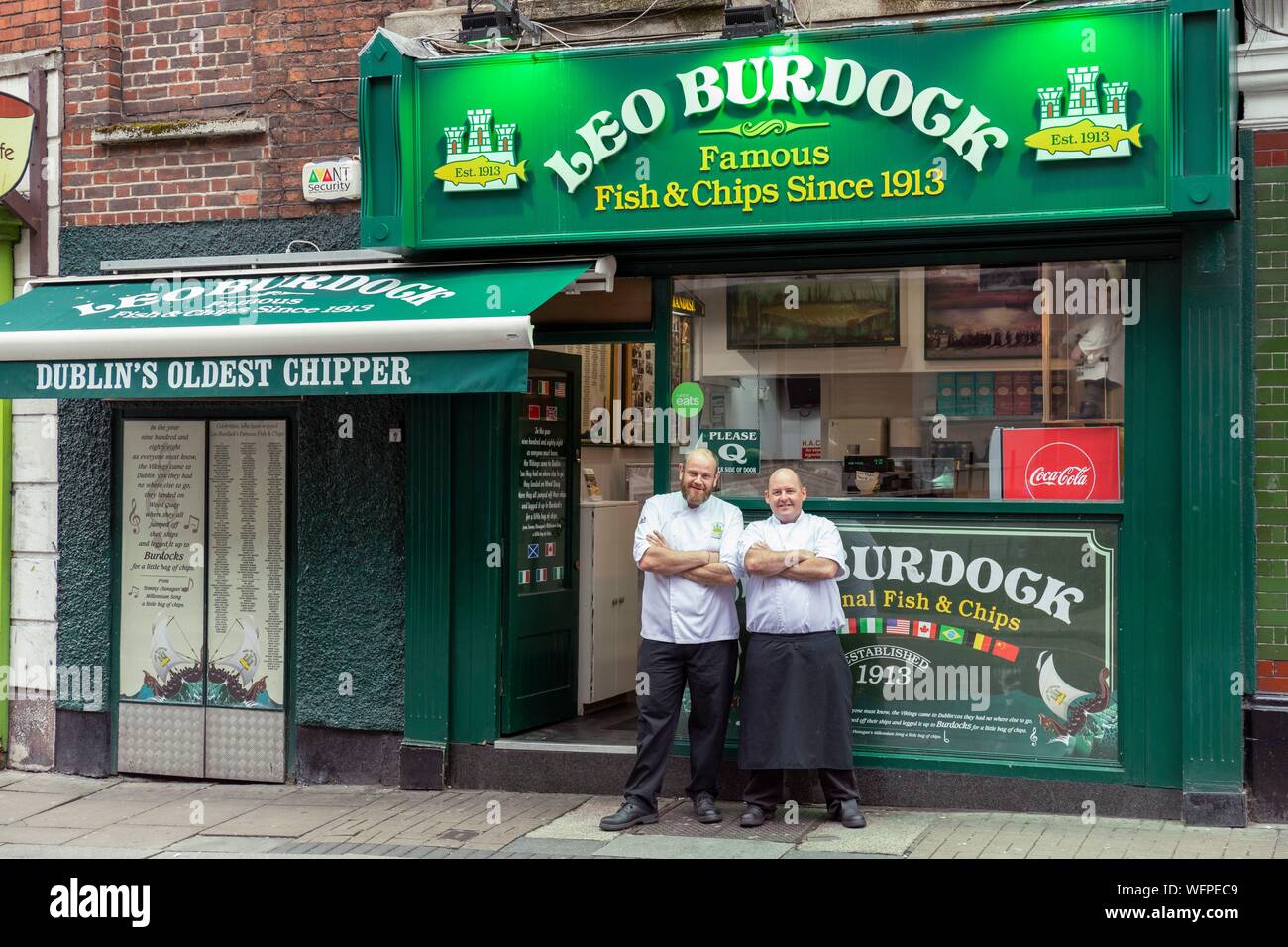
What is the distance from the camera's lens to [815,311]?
314 inches

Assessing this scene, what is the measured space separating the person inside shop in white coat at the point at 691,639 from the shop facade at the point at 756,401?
0.53 m

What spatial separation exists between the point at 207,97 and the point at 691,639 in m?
4.93

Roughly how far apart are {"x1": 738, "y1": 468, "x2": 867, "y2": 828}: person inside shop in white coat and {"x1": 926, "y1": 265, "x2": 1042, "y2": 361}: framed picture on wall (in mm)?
1263

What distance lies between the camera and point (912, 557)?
7645mm

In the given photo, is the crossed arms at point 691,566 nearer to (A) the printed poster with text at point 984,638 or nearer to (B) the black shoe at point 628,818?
(A) the printed poster with text at point 984,638

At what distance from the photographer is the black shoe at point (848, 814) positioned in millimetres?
7129

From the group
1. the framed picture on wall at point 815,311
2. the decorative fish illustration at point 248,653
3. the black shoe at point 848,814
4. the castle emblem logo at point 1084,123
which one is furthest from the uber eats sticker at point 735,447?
the decorative fish illustration at point 248,653

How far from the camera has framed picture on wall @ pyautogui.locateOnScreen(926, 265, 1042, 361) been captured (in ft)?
24.8

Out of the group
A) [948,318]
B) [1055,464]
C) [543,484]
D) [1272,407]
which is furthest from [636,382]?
[1272,407]

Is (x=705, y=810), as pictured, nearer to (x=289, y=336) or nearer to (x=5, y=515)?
(x=289, y=336)

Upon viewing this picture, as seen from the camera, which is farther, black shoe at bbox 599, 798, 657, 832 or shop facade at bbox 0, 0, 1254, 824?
black shoe at bbox 599, 798, 657, 832

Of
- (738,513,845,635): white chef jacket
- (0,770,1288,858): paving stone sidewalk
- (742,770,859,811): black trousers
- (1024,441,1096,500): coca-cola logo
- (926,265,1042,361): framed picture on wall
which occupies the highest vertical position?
(926,265,1042,361): framed picture on wall

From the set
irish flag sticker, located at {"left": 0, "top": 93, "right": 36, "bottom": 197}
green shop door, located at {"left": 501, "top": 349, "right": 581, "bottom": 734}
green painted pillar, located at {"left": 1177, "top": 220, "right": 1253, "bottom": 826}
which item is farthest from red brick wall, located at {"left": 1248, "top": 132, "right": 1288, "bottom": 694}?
irish flag sticker, located at {"left": 0, "top": 93, "right": 36, "bottom": 197}

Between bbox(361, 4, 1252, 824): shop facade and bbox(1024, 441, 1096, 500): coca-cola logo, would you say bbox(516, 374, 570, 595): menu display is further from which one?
Answer: bbox(1024, 441, 1096, 500): coca-cola logo
